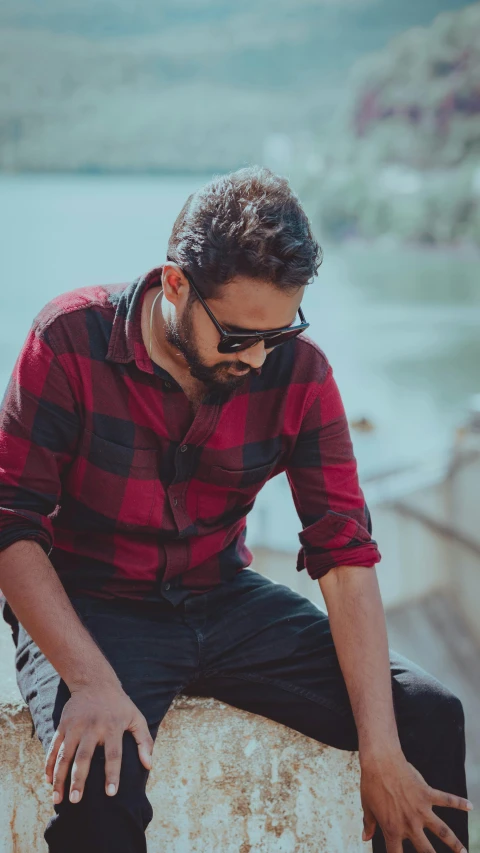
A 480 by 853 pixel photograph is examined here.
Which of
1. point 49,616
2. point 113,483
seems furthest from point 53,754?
point 113,483

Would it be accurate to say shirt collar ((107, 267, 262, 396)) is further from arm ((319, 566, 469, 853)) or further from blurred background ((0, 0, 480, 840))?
blurred background ((0, 0, 480, 840))

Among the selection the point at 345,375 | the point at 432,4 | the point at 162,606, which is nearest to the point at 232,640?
the point at 162,606

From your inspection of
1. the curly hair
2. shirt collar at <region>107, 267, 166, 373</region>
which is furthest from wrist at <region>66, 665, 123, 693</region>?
the curly hair

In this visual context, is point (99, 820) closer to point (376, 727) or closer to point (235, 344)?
point (376, 727)

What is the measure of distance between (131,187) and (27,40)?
1289mm

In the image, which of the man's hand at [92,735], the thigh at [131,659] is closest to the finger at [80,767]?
the man's hand at [92,735]

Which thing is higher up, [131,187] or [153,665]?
[131,187]

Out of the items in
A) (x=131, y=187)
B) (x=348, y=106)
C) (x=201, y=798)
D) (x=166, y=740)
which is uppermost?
(x=348, y=106)

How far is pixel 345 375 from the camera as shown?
7.36 meters

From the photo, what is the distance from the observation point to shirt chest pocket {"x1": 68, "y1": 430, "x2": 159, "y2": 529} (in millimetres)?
1427

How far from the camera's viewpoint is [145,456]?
1.45m

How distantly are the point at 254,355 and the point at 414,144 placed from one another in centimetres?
664

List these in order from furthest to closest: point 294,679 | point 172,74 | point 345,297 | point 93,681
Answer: point 345,297 → point 172,74 → point 294,679 → point 93,681

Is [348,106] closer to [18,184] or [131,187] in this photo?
[131,187]
